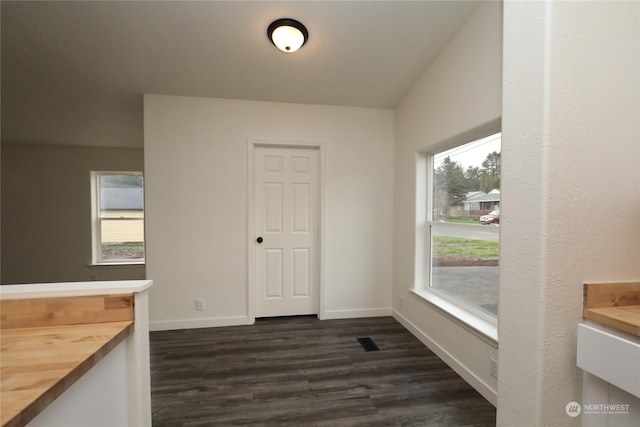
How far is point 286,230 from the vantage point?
2918 millimetres

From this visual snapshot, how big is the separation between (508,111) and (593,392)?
982 mm

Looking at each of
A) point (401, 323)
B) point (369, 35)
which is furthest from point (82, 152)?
point (401, 323)

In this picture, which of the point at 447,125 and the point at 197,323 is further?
the point at 197,323

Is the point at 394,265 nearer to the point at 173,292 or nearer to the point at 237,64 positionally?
the point at 173,292

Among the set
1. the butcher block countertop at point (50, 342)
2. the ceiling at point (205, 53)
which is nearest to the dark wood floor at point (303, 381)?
the butcher block countertop at point (50, 342)

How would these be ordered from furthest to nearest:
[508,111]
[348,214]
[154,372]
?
[348,214], [154,372], [508,111]

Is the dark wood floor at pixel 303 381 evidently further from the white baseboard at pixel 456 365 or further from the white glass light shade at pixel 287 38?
the white glass light shade at pixel 287 38

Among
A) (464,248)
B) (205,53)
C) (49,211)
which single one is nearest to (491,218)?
(464,248)

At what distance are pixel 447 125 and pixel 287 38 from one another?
142 cm

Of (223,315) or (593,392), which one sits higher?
(593,392)

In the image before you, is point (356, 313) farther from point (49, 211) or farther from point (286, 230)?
point (49, 211)

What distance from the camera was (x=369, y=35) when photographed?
2.02 m

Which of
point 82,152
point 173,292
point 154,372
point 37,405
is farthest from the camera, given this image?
point 82,152

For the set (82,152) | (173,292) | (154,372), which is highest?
(82,152)
